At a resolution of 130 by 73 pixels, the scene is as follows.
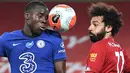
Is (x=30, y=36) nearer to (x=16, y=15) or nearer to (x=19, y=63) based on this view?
(x=19, y=63)

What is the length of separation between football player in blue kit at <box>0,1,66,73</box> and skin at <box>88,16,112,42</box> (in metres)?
0.29

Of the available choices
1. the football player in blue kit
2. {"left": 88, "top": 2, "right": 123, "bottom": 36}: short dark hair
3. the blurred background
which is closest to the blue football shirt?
the football player in blue kit

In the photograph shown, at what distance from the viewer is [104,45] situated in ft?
7.09

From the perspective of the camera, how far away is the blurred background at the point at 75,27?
17.2ft

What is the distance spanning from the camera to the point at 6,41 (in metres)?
2.05

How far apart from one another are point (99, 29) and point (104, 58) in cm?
22

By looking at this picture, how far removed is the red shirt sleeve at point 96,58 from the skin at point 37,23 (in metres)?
0.17

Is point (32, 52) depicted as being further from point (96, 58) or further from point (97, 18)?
point (97, 18)

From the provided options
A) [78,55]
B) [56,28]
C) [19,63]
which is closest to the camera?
[19,63]

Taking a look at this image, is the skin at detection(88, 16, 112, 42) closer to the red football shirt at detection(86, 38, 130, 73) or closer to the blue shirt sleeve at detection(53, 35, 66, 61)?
the red football shirt at detection(86, 38, 130, 73)

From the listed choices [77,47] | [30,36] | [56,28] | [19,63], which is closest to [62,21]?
[56,28]

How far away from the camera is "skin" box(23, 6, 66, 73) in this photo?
204cm

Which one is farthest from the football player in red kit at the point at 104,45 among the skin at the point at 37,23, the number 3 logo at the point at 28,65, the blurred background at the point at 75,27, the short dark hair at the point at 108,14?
the blurred background at the point at 75,27

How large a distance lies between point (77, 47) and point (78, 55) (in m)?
0.11
